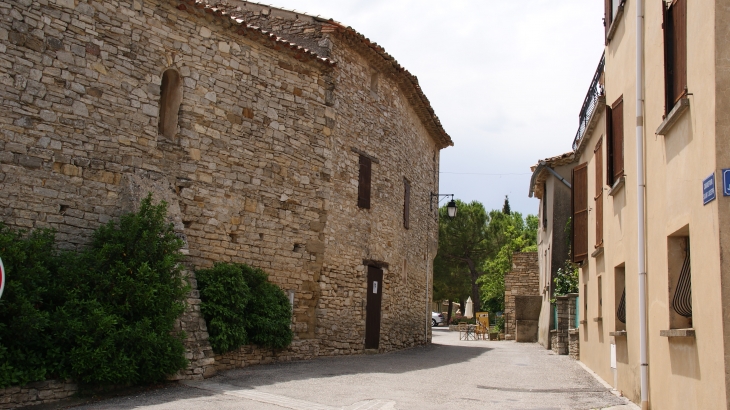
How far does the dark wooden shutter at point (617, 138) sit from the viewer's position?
31.8 feet

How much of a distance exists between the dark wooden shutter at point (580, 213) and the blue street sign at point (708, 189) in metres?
7.90

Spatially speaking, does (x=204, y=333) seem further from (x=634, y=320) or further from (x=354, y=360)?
(x=634, y=320)

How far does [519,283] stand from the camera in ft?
92.3

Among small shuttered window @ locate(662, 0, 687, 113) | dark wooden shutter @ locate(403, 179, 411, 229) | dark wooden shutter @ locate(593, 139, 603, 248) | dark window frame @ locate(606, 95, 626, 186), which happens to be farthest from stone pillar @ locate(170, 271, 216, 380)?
dark wooden shutter @ locate(403, 179, 411, 229)

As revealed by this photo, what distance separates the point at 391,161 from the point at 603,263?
24.3 ft

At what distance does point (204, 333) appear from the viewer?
10.3 metres

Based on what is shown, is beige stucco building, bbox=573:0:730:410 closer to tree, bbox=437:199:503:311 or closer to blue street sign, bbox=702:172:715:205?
blue street sign, bbox=702:172:715:205

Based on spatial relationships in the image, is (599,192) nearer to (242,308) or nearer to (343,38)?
(242,308)

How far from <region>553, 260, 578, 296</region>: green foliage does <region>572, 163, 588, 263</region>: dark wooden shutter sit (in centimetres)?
400

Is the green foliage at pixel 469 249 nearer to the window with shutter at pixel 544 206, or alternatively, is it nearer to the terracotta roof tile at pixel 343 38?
the window with shutter at pixel 544 206

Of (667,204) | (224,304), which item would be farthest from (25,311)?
(667,204)

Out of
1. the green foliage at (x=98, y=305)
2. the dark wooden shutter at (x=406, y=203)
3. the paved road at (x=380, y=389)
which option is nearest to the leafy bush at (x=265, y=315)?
the paved road at (x=380, y=389)

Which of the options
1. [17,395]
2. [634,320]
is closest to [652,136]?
[634,320]

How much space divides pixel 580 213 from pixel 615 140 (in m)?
4.00
